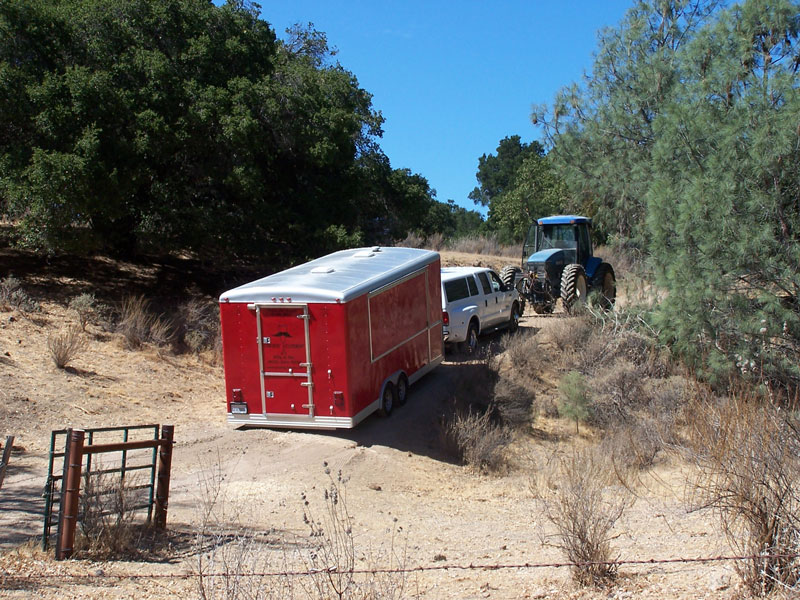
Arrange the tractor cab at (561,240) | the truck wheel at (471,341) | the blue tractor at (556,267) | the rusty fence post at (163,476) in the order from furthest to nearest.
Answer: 1. the tractor cab at (561,240)
2. the blue tractor at (556,267)
3. the truck wheel at (471,341)
4. the rusty fence post at (163,476)

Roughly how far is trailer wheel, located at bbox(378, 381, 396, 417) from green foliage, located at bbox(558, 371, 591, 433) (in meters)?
4.26

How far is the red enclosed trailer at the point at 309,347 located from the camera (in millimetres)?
11961

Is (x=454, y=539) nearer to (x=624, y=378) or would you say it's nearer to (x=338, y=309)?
(x=338, y=309)

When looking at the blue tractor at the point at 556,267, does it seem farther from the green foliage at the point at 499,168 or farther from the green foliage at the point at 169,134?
the green foliage at the point at 499,168

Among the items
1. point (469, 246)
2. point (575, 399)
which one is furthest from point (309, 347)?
point (469, 246)

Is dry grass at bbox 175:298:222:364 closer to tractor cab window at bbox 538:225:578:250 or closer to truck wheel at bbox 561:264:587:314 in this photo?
truck wheel at bbox 561:264:587:314

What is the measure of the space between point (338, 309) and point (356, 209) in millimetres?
10641

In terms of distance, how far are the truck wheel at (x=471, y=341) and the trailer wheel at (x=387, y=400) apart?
4754mm

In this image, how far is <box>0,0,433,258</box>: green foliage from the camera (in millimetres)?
16734

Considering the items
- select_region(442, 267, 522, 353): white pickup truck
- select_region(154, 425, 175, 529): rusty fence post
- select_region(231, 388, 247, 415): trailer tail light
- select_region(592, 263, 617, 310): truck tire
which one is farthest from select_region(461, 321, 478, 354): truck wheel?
select_region(154, 425, 175, 529): rusty fence post

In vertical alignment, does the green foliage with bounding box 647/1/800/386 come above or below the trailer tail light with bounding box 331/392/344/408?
above

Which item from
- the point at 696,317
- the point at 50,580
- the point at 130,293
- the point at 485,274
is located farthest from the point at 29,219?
the point at 696,317

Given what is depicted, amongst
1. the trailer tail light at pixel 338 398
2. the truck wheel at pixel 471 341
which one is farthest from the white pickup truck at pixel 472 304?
the trailer tail light at pixel 338 398

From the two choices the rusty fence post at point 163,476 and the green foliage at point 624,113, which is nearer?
the rusty fence post at point 163,476
